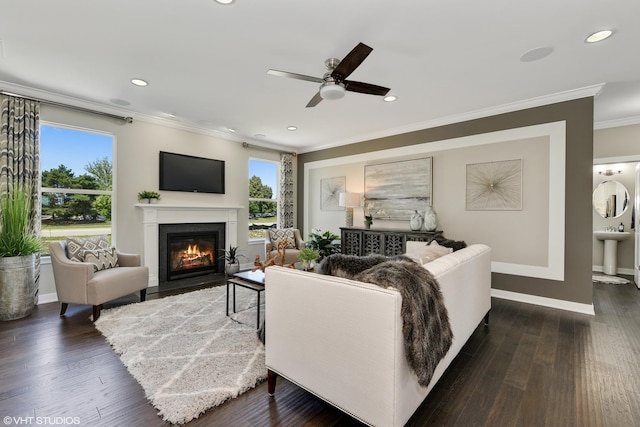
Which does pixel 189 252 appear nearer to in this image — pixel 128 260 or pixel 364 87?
pixel 128 260

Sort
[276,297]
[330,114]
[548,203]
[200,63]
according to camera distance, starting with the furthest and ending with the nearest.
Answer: [330,114], [548,203], [200,63], [276,297]

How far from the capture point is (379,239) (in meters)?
4.89

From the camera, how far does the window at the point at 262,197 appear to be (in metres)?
6.21

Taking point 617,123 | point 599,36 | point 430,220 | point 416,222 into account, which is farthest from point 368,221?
point 617,123

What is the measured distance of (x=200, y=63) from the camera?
9.56 feet

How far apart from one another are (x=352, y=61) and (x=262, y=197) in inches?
178

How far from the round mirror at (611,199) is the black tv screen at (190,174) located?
24.8ft

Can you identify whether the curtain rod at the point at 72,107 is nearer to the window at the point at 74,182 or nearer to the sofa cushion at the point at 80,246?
the window at the point at 74,182

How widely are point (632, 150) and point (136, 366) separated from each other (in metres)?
7.37

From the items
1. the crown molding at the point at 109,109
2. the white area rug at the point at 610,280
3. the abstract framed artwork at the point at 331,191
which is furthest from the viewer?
the abstract framed artwork at the point at 331,191

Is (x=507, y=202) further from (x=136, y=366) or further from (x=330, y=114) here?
(x=136, y=366)

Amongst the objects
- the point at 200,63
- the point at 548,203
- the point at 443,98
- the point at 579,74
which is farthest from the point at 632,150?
the point at 200,63

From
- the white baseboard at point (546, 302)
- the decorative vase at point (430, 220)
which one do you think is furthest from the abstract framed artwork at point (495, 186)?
the white baseboard at point (546, 302)

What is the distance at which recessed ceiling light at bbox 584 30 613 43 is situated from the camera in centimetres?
234
